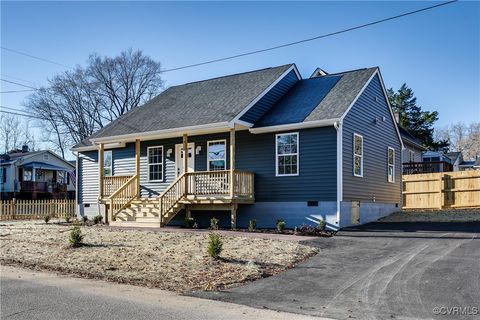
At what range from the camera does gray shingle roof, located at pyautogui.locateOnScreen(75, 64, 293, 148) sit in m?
18.8

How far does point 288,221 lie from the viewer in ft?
57.4

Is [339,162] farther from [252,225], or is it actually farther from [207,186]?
[207,186]

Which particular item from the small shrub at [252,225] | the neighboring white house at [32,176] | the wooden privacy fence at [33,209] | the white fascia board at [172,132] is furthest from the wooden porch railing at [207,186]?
the neighboring white house at [32,176]

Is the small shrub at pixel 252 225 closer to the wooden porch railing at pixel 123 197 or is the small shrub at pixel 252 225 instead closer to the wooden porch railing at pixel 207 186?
the wooden porch railing at pixel 207 186


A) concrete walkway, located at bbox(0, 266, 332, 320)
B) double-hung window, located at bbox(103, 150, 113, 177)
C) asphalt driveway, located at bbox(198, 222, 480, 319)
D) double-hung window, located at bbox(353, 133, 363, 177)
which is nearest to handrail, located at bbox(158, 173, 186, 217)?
asphalt driveway, located at bbox(198, 222, 480, 319)

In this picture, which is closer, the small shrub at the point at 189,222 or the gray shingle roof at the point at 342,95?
the gray shingle roof at the point at 342,95

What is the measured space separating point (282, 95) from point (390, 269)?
1171 centimetres

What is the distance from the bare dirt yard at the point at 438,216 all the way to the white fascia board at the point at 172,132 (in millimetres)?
7813

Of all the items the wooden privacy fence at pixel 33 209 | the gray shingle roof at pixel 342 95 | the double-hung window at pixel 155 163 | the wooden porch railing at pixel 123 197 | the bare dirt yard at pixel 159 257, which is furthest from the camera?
the wooden privacy fence at pixel 33 209

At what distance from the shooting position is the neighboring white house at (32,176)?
155ft

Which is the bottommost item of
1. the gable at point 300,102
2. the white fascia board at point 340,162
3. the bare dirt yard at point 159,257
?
the bare dirt yard at point 159,257

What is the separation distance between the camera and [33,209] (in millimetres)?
27656

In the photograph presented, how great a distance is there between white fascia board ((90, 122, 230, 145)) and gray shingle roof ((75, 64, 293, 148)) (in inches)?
7.9

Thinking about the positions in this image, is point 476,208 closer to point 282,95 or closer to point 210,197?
point 282,95
